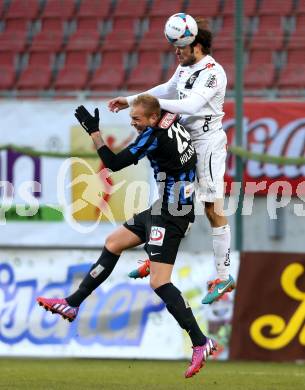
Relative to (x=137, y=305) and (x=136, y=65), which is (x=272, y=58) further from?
(x=137, y=305)

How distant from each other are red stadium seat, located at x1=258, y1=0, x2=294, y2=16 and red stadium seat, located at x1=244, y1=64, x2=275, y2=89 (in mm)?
905

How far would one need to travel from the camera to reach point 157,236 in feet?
26.2

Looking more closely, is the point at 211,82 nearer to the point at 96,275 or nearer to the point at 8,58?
the point at 96,275

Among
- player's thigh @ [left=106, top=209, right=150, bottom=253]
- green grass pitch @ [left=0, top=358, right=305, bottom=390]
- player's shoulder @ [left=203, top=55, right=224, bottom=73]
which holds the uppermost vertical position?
player's shoulder @ [left=203, top=55, right=224, bottom=73]

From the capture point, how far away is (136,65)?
14930mm

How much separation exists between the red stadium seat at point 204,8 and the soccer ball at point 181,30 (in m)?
7.01

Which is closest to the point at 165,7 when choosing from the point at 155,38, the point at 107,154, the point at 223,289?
the point at 155,38

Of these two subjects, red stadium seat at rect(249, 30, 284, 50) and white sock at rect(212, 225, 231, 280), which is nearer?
white sock at rect(212, 225, 231, 280)

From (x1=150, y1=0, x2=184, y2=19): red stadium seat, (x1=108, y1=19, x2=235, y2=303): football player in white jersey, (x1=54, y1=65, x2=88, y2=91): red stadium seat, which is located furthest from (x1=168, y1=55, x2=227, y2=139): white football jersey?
(x1=150, y1=0, x2=184, y2=19): red stadium seat

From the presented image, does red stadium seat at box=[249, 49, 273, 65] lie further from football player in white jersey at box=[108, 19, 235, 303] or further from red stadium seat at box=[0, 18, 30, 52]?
football player in white jersey at box=[108, 19, 235, 303]

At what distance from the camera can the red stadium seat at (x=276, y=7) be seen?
14547mm

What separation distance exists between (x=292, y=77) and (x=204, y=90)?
5.86 metres

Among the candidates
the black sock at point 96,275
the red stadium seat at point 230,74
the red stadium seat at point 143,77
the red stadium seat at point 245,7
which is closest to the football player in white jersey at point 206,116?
the black sock at point 96,275

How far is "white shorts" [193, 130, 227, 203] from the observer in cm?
829
